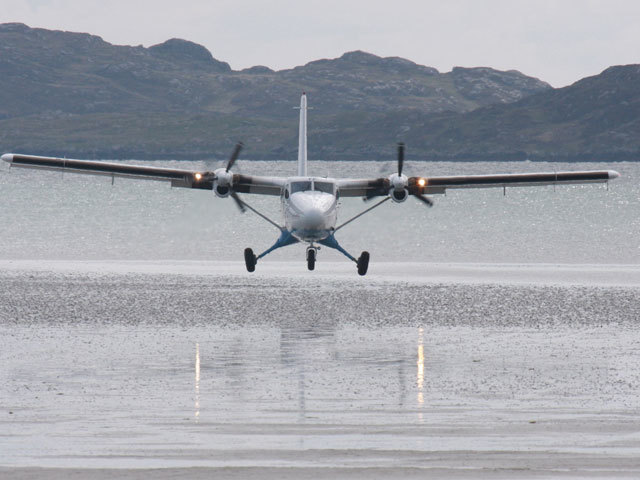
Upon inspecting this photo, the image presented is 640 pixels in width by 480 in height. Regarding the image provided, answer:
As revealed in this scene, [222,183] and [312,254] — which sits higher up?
[222,183]

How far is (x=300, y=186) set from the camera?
35125 mm

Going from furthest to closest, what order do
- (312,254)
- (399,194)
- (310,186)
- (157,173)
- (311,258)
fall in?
1. (157,173)
2. (399,194)
3. (311,258)
4. (312,254)
5. (310,186)

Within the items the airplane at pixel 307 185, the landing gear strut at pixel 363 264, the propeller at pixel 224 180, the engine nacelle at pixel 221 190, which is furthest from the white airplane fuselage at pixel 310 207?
the engine nacelle at pixel 221 190

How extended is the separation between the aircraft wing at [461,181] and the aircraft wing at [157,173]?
2.63 m

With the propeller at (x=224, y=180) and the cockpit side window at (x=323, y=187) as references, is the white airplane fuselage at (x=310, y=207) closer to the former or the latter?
the cockpit side window at (x=323, y=187)

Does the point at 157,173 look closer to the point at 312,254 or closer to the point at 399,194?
the point at 312,254

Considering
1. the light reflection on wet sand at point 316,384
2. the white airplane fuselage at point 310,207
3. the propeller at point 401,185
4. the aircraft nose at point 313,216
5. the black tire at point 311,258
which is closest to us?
the light reflection on wet sand at point 316,384

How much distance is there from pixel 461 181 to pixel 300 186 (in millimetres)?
6918

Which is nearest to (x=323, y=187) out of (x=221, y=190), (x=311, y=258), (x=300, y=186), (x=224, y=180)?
(x=300, y=186)

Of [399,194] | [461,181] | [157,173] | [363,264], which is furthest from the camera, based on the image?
[461,181]

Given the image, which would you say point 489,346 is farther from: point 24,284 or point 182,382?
point 24,284

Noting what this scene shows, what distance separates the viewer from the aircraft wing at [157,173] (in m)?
37.7

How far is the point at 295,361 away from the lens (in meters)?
15.7

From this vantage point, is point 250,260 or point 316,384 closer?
point 316,384
